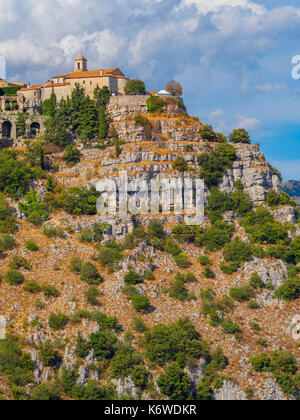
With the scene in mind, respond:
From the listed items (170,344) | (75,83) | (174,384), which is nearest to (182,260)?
(170,344)

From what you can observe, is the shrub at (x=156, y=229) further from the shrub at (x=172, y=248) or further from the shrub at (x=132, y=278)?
the shrub at (x=132, y=278)

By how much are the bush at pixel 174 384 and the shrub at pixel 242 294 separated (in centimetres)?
1212

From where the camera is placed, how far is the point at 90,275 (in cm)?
6725

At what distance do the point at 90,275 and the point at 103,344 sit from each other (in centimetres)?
864

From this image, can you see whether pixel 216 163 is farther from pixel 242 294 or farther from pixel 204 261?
pixel 242 294

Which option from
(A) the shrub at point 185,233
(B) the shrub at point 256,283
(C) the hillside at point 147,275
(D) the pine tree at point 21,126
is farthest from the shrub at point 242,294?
(D) the pine tree at point 21,126

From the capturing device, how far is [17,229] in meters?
72.6

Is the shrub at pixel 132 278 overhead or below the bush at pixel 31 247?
below

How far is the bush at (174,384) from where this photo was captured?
5841 cm

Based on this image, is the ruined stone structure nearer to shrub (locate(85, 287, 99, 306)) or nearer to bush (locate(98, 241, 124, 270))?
bush (locate(98, 241, 124, 270))

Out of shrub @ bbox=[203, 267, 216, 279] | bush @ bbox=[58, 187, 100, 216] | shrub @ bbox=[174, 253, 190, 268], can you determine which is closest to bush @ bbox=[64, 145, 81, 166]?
bush @ bbox=[58, 187, 100, 216]

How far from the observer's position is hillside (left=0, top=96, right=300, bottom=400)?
5978 cm
